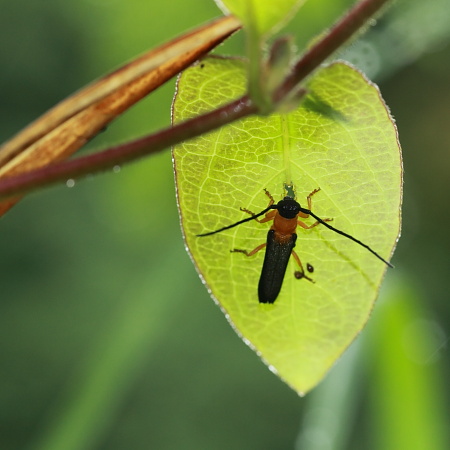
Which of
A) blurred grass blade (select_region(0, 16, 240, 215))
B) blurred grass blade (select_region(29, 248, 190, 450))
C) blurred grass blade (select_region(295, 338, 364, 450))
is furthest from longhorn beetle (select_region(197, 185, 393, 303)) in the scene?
blurred grass blade (select_region(29, 248, 190, 450))

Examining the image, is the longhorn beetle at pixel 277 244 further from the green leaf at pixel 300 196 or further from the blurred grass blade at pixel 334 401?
the blurred grass blade at pixel 334 401

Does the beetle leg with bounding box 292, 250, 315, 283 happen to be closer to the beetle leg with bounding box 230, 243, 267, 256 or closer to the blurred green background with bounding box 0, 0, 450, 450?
the beetle leg with bounding box 230, 243, 267, 256

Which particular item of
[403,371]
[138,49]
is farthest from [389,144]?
[138,49]

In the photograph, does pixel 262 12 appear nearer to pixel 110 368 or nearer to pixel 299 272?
pixel 299 272

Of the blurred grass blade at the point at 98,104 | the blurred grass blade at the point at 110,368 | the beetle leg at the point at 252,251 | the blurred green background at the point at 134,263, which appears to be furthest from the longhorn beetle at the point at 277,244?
the blurred green background at the point at 134,263

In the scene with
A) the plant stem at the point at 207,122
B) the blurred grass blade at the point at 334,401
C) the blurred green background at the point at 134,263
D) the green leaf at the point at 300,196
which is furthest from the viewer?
the blurred green background at the point at 134,263

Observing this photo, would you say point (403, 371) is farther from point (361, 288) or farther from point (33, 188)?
point (33, 188)
